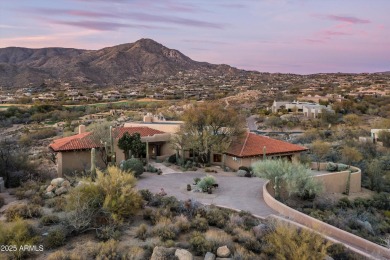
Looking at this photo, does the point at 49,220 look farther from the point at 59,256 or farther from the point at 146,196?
the point at 146,196

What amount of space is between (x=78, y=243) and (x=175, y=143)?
713 inches

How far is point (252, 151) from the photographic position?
95.7 ft

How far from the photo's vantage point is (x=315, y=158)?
104 ft

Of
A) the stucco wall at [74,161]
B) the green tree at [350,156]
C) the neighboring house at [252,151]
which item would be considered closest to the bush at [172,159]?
the neighboring house at [252,151]

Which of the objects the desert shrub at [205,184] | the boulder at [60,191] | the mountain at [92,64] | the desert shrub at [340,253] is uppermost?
the mountain at [92,64]

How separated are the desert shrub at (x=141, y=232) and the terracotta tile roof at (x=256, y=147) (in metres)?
15.3

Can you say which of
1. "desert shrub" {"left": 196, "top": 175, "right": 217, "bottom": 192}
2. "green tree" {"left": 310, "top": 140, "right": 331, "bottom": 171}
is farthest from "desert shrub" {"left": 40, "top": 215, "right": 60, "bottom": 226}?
"green tree" {"left": 310, "top": 140, "right": 331, "bottom": 171}

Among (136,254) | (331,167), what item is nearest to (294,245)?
(136,254)

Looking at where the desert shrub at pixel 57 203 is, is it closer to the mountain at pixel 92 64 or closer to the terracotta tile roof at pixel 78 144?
the terracotta tile roof at pixel 78 144

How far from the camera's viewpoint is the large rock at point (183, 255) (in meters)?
11.7

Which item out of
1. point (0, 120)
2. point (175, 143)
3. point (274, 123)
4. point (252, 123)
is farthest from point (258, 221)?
point (0, 120)

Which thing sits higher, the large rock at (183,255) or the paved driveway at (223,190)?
A: the large rock at (183,255)

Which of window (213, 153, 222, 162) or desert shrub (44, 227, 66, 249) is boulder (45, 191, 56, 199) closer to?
desert shrub (44, 227, 66, 249)

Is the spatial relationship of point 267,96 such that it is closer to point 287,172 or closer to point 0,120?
point 0,120
